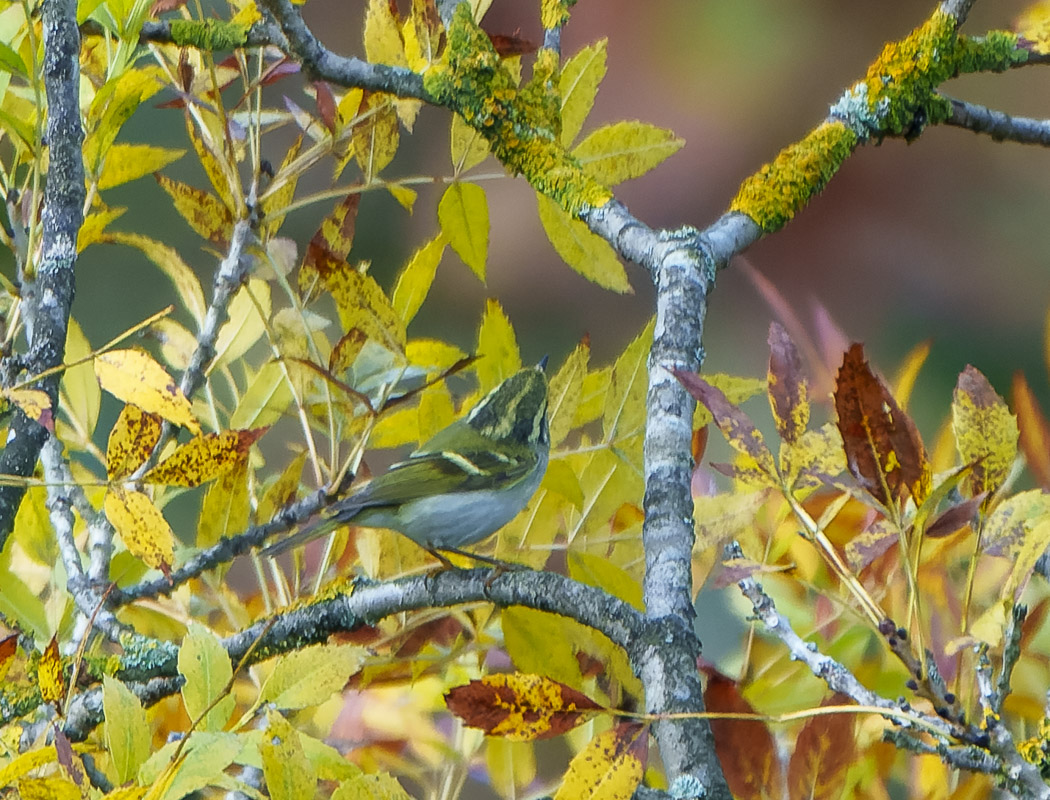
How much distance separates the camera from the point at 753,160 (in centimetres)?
159

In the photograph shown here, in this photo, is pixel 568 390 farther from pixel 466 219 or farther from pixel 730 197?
pixel 730 197

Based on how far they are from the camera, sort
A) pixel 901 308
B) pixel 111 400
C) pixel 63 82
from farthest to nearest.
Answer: pixel 901 308 < pixel 111 400 < pixel 63 82

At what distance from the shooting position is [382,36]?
58cm

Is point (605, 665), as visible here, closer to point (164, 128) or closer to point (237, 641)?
point (237, 641)

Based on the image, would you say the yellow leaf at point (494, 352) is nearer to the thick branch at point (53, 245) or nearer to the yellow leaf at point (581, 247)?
the yellow leaf at point (581, 247)

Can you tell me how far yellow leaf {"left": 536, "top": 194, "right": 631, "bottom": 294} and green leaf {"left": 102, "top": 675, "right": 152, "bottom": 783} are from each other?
32cm

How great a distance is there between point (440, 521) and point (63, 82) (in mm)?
352

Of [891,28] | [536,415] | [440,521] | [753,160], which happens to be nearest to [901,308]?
[753,160]

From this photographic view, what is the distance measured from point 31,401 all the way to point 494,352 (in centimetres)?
23

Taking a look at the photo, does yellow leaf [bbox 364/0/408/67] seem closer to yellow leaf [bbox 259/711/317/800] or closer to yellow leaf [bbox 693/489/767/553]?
yellow leaf [bbox 693/489/767/553]

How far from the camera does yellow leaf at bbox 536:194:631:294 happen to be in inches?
21.7

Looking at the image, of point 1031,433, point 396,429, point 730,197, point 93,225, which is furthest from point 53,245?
point 730,197

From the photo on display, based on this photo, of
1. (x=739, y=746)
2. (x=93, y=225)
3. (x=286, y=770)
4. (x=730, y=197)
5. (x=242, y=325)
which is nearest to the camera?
(x=286, y=770)

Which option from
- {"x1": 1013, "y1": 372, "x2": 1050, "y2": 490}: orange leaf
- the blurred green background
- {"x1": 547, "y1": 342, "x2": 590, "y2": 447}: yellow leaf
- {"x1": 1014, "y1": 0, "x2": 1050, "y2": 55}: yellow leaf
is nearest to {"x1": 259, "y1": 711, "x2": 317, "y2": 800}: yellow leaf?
{"x1": 547, "y1": 342, "x2": 590, "y2": 447}: yellow leaf
